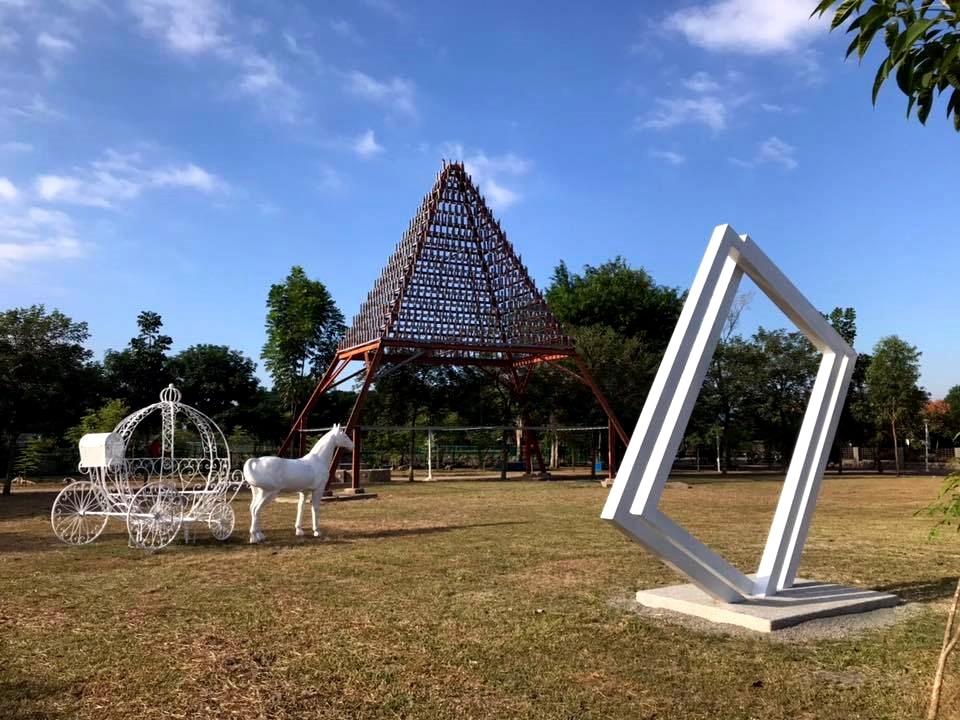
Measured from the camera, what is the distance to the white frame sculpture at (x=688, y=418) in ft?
20.1

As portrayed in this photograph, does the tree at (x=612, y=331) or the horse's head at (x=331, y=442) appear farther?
the tree at (x=612, y=331)

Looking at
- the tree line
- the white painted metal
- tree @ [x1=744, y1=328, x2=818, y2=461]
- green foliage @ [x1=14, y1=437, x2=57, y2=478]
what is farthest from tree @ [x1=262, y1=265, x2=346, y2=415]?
the white painted metal

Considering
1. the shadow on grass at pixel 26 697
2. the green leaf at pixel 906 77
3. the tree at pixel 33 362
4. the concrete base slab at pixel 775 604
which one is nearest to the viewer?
the green leaf at pixel 906 77

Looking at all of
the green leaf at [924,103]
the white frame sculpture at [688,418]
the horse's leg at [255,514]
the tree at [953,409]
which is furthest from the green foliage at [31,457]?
the tree at [953,409]

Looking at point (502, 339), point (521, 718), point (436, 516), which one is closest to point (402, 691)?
point (521, 718)

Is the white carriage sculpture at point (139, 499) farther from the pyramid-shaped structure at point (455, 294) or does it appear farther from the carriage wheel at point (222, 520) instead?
the pyramid-shaped structure at point (455, 294)

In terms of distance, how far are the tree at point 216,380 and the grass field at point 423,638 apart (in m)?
41.3

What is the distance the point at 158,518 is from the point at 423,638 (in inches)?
253

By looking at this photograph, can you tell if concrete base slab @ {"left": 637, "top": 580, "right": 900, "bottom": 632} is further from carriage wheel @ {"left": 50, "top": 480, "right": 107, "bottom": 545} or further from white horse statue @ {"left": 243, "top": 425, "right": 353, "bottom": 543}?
carriage wheel @ {"left": 50, "top": 480, "right": 107, "bottom": 545}

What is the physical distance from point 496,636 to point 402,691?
143 centimetres

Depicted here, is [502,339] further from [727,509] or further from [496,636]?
[496,636]

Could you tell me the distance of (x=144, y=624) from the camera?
21.7ft

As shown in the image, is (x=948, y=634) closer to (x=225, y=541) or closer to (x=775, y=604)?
(x=775, y=604)

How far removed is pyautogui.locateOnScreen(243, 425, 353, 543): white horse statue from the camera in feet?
40.1
